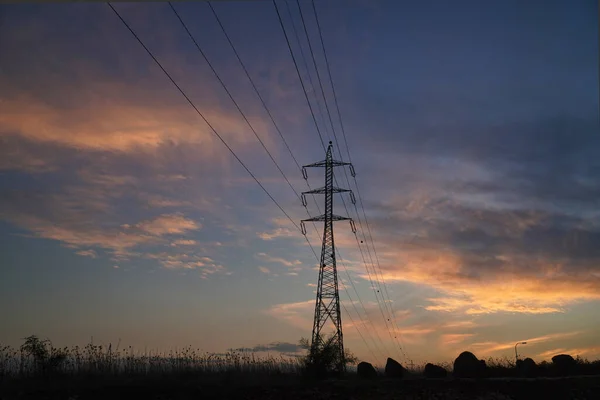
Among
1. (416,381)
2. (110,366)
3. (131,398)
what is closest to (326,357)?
(416,381)

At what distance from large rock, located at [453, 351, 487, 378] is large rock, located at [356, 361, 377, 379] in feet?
20.3

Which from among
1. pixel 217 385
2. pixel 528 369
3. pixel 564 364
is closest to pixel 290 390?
pixel 217 385

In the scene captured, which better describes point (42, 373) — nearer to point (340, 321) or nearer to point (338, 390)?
point (338, 390)

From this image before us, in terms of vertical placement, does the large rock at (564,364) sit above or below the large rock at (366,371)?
below

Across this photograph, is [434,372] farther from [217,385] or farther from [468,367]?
[217,385]

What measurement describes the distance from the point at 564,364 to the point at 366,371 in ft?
63.6

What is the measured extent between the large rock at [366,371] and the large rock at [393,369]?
209 centimetres

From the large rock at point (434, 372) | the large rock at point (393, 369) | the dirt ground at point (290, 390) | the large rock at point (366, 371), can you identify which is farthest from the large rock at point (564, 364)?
the large rock at point (366, 371)

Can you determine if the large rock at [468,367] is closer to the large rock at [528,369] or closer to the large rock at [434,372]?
the large rock at [434,372]

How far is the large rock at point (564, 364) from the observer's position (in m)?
44.6

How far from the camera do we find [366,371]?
36438 mm

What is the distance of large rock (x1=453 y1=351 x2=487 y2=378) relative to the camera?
125 feet

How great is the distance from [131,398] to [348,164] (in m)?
26.1

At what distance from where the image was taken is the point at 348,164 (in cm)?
4459
